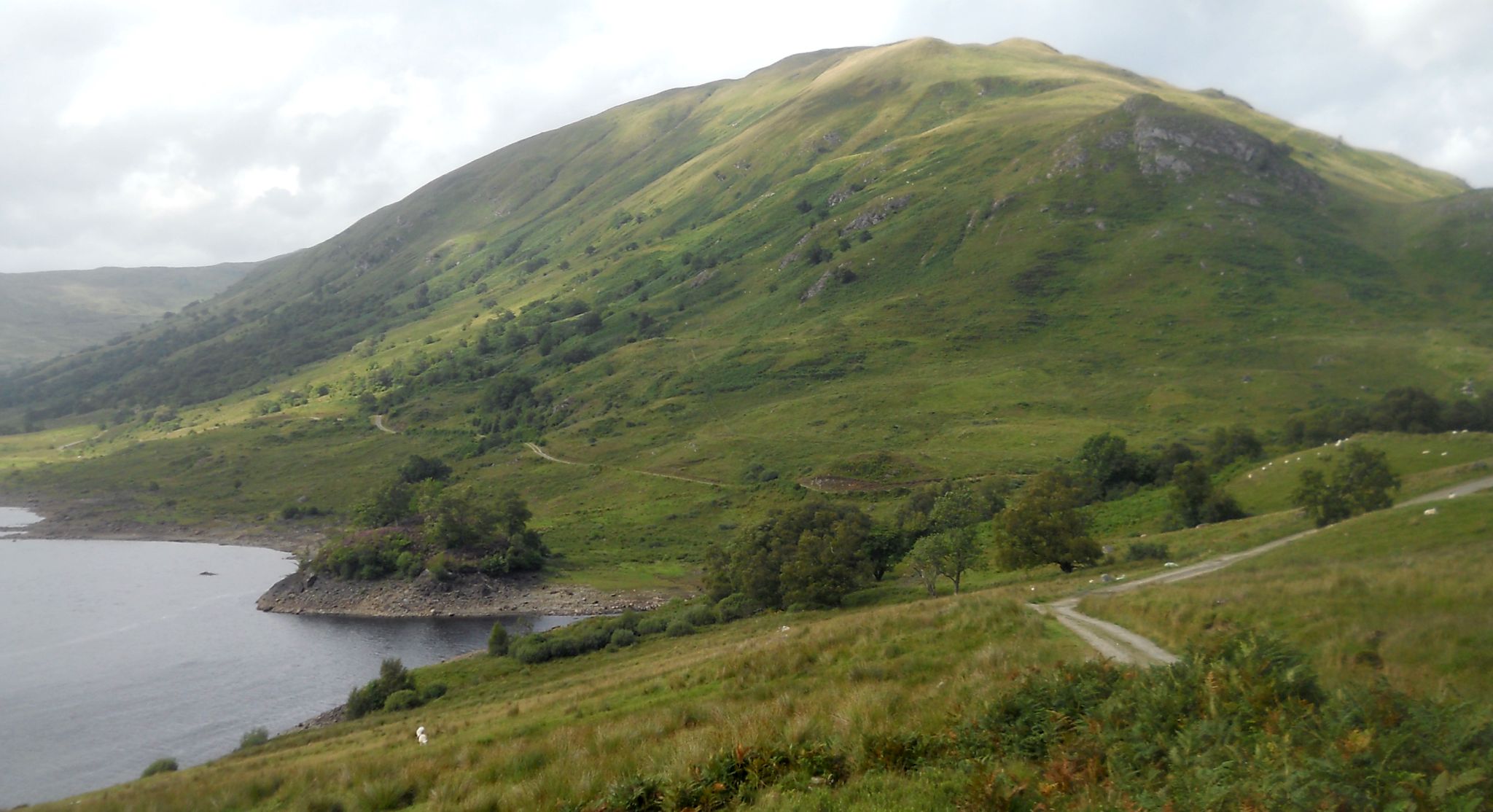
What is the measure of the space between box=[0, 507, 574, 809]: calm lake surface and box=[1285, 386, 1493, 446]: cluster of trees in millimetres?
70895

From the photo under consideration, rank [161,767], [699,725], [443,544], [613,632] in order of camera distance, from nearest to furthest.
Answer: [699,725] → [161,767] → [613,632] → [443,544]

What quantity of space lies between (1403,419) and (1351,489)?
4091 centimetres

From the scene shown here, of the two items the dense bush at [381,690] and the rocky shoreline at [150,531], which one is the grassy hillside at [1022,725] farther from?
the rocky shoreline at [150,531]

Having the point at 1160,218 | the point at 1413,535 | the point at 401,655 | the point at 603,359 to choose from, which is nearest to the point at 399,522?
the point at 401,655

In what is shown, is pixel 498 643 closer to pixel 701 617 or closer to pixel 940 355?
pixel 701 617

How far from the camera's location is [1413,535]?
97.6 feet

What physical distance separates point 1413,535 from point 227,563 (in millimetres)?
124178

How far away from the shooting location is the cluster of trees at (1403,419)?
7075 cm

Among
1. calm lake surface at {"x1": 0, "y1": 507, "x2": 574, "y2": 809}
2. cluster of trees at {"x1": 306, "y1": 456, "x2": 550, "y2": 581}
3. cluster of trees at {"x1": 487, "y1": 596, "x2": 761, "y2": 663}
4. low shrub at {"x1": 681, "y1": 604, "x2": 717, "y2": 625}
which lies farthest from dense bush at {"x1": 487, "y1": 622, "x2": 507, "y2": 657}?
cluster of trees at {"x1": 306, "y1": 456, "x2": 550, "y2": 581}

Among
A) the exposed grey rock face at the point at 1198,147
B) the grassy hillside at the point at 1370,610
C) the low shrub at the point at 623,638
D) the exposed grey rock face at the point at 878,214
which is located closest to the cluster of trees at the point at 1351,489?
the grassy hillside at the point at 1370,610

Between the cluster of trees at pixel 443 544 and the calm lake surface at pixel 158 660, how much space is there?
321 inches

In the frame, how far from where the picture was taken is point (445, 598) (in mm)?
84500

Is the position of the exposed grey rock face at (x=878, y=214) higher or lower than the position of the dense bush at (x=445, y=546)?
higher

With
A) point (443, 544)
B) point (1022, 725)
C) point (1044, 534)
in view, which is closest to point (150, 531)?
point (443, 544)
